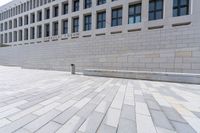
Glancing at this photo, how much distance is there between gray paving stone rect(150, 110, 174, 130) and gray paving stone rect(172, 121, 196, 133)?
0.40ft

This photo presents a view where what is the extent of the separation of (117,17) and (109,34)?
19.9ft

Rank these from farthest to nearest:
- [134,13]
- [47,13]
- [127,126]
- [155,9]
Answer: [47,13] < [134,13] < [155,9] < [127,126]

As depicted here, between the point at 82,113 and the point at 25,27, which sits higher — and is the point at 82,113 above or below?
below

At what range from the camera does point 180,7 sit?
16062 mm

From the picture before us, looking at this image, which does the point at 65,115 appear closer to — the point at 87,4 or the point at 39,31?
the point at 87,4

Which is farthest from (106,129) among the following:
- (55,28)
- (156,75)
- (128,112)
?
(55,28)

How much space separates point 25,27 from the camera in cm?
3170

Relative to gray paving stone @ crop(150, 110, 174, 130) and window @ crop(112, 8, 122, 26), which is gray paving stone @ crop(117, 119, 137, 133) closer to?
gray paving stone @ crop(150, 110, 174, 130)

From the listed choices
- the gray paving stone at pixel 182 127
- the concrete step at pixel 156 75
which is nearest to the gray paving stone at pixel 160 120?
the gray paving stone at pixel 182 127

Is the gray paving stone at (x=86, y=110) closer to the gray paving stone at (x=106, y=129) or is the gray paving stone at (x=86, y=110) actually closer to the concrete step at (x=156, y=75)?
the gray paving stone at (x=106, y=129)

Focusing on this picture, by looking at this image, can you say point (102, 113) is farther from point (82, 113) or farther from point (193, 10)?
point (193, 10)

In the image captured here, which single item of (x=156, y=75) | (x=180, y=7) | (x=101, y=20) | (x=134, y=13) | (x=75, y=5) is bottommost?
(x=156, y=75)

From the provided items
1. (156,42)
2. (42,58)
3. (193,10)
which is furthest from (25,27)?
(193,10)

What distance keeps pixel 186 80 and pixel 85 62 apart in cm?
963
